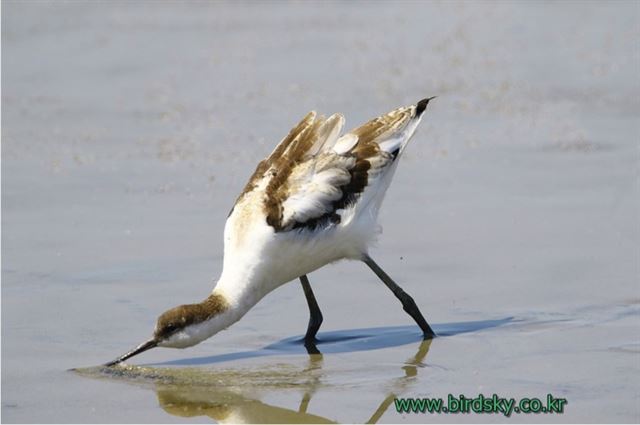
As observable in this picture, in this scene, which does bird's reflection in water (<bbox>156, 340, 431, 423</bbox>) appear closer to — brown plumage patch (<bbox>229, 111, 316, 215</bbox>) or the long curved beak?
the long curved beak

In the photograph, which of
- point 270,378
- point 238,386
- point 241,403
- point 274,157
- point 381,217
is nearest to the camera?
point 241,403

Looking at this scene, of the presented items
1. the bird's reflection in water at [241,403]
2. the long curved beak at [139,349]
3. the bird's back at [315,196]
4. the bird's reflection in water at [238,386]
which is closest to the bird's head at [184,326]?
the long curved beak at [139,349]

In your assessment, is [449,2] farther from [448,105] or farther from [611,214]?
[611,214]

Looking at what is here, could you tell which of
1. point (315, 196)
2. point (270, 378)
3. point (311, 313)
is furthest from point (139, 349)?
point (315, 196)

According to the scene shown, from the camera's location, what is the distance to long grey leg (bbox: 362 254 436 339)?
7.84m

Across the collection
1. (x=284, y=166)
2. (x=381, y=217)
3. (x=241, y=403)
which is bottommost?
(x=241, y=403)

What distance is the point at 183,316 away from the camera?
7246 mm

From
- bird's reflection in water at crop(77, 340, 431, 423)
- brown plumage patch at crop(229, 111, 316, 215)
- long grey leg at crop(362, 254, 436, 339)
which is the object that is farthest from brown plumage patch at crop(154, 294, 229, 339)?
long grey leg at crop(362, 254, 436, 339)

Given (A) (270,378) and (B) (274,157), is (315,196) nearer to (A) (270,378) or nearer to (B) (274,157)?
(B) (274,157)

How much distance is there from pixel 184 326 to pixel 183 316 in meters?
0.06

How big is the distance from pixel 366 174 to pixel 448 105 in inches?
170

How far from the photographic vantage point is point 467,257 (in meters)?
8.86

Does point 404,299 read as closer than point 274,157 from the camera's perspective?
Yes

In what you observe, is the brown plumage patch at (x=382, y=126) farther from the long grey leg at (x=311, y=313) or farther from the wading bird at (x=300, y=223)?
the long grey leg at (x=311, y=313)
